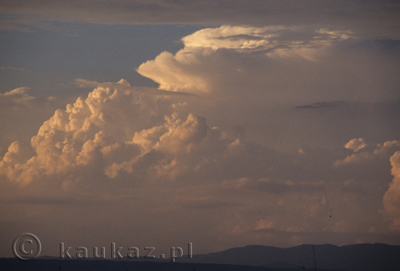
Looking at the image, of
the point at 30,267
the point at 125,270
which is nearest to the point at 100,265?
the point at 125,270

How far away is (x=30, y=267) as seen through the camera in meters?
181

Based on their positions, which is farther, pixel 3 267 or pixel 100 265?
pixel 100 265

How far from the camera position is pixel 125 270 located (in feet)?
627

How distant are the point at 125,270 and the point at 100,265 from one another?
9838 mm

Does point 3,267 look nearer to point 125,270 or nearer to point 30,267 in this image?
point 30,267

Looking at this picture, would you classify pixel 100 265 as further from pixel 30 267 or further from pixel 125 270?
pixel 30 267

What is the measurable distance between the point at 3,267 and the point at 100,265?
113 feet

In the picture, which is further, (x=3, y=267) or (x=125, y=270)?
(x=125, y=270)

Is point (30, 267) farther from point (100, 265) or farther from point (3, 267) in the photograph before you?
point (100, 265)

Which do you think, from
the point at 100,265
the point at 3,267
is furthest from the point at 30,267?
the point at 100,265

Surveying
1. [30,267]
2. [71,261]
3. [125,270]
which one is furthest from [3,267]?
[125,270]

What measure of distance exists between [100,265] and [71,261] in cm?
1124

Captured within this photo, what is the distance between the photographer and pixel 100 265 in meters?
192

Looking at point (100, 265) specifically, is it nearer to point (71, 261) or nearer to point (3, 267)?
point (71, 261)
